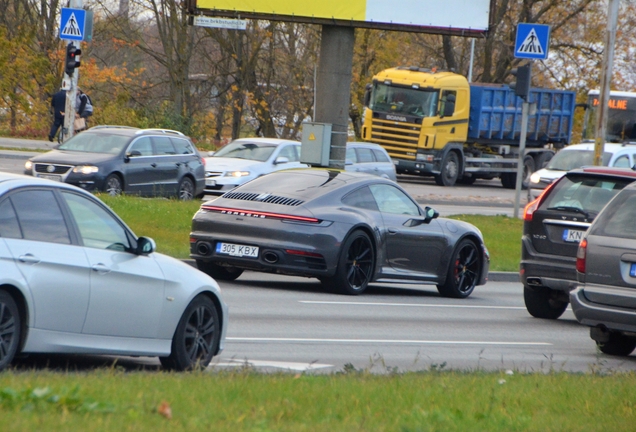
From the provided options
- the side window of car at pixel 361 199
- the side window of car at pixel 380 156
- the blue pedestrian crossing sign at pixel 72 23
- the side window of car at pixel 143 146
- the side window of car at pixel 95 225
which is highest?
the blue pedestrian crossing sign at pixel 72 23

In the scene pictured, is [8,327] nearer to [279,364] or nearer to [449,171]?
[279,364]

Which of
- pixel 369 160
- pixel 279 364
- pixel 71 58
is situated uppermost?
pixel 71 58

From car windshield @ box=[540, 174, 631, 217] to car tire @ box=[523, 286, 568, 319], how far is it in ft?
4.02

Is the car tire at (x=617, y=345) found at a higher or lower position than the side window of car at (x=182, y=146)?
lower

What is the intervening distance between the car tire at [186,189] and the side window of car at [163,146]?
69 centimetres

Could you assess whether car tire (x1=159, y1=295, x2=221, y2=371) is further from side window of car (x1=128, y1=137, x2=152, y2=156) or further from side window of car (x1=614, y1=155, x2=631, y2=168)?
side window of car (x1=614, y1=155, x2=631, y2=168)

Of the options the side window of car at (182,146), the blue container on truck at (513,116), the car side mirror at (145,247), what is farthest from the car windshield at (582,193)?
the blue container on truck at (513,116)

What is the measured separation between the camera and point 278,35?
49562 millimetres

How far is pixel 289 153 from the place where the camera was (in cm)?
2678

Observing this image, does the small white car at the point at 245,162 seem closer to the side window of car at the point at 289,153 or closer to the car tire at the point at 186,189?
the side window of car at the point at 289,153

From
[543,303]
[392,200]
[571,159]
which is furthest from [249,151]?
[543,303]

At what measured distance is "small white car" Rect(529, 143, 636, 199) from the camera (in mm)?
28391

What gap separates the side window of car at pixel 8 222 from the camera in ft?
22.6

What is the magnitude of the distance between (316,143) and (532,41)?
451 cm
